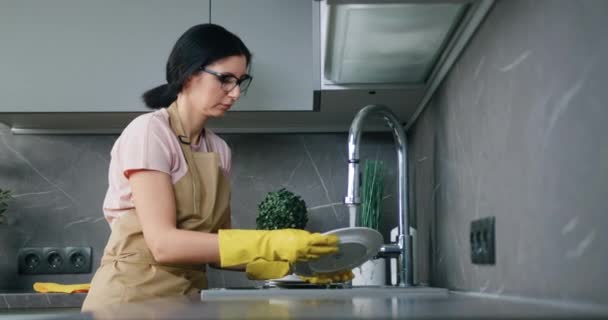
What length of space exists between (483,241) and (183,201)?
0.71m

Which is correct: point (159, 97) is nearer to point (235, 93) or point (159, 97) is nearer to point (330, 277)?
point (235, 93)

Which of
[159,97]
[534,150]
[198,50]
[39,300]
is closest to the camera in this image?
[534,150]

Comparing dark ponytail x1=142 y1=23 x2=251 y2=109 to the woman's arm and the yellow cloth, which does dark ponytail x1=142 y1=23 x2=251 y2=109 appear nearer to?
the woman's arm

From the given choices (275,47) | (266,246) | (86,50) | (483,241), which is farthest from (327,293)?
(86,50)

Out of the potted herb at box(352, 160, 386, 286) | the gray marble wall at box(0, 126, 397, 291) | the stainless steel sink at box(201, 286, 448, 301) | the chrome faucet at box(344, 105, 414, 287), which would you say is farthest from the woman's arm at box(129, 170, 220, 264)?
the gray marble wall at box(0, 126, 397, 291)

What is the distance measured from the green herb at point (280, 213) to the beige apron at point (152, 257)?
453 millimetres

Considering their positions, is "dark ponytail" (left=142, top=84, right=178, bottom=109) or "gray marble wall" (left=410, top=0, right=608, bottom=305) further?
"dark ponytail" (left=142, top=84, right=178, bottom=109)

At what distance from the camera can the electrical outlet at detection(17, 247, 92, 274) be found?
2.54 meters

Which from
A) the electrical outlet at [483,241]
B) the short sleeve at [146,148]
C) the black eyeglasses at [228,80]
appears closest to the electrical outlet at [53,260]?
the short sleeve at [146,148]

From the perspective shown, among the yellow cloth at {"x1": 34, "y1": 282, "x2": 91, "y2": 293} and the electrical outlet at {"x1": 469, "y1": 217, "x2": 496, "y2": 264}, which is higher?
the electrical outlet at {"x1": 469, "y1": 217, "x2": 496, "y2": 264}

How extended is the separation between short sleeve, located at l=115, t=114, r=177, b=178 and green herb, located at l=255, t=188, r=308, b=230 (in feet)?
2.02

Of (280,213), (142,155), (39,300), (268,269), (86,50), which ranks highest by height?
(86,50)

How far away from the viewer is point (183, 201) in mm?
1769

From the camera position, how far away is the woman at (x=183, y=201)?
62.9 inches
